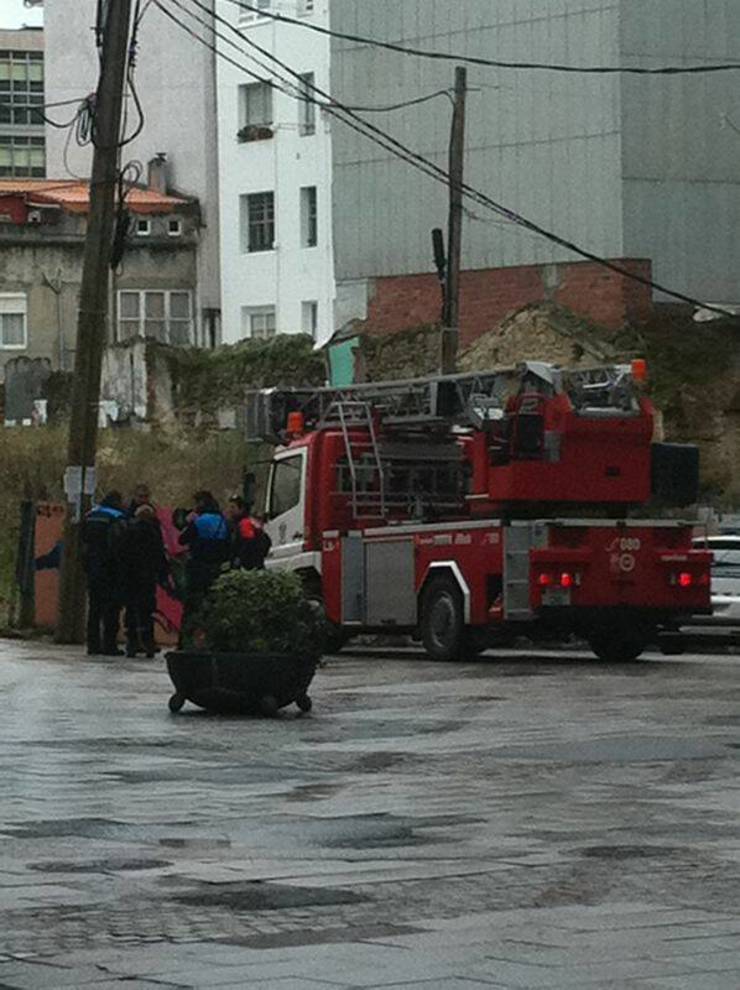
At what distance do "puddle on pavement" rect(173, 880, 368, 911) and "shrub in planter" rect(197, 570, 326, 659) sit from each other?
8822mm

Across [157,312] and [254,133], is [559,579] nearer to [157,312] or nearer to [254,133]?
[254,133]

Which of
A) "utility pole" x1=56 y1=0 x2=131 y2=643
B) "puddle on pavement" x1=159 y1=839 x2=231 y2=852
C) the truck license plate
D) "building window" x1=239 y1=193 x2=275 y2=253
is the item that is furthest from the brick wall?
"puddle on pavement" x1=159 y1=839 x2=231 y2=852

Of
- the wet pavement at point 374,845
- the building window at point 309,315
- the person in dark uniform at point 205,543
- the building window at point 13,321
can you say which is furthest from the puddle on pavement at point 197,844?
the building window at point 13,321

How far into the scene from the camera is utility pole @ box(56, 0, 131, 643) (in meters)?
31.4

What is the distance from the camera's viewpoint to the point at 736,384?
51812 mm

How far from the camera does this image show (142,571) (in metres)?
29.1

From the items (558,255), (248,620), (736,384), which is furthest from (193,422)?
(248,620)

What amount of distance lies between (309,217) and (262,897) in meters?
64.5

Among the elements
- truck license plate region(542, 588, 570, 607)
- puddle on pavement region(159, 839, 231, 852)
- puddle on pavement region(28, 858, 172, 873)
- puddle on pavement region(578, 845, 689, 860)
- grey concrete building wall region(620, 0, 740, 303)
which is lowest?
puddle on pavement region(159, 839, 231, 852)

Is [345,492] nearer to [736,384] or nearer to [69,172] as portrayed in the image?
[736,384]

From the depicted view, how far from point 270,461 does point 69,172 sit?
2257 inches

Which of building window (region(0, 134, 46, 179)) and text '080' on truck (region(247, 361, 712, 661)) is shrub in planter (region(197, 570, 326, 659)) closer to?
text '080' on truck (region(247, 361, 712, 661))

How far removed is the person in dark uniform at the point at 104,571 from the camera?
2922cm

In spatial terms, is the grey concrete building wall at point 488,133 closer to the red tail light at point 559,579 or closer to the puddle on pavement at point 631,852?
the red tail light at point 559,579
